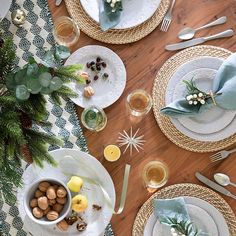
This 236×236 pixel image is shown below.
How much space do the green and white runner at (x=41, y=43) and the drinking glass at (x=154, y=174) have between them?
19cm

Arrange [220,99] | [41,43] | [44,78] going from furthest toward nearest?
[41,43]
[220,99]
[44,78]

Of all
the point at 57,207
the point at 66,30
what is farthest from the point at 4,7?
the point at 57,207

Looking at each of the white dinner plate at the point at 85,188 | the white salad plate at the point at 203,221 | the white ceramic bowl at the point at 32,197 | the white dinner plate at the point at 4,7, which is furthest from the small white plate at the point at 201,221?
the white dinner plate at the point at 4,7

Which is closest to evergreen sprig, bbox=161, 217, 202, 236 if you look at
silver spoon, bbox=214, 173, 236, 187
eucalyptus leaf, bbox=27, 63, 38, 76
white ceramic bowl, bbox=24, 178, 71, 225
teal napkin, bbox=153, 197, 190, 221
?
teal napkin, bbox=153, 197, 190, 221

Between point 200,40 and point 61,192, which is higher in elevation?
point 200,40

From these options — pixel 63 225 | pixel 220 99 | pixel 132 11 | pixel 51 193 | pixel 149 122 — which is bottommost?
pixel 63 225

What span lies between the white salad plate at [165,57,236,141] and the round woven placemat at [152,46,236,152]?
16 mm

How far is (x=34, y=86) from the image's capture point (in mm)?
1053

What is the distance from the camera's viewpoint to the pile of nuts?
1401 mm

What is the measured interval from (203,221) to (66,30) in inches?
24.7

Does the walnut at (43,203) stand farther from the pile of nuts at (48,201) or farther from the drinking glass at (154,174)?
the drinking glass at (154,174)

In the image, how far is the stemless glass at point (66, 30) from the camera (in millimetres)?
1479

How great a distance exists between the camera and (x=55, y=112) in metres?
1.50

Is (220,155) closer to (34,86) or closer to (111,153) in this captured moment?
(111,153)
